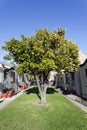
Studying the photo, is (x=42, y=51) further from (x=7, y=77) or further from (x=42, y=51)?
(x=7, y=77)

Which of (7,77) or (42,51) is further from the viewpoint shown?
(7,77)

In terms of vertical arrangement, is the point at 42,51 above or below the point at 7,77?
above

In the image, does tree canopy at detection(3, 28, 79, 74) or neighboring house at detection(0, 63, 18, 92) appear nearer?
tree canopy at detection(3, 28, 79, 74)

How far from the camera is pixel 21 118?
942cm

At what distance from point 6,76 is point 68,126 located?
16990 millimetres

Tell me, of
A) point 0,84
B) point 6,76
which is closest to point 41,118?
A: point 0,84

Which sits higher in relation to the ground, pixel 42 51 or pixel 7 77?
pixel 42 51

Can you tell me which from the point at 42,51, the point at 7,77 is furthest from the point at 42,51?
the point at 7,77

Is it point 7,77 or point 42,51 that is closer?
point 42,51

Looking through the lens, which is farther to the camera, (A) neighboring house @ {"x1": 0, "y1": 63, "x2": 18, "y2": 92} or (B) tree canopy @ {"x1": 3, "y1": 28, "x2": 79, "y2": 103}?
(A) neighboring house @ {"x1": 0, "y1": 63, "x2": 18, "y2": 92}

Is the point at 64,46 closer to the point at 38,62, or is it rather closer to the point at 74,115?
the point at 38,62

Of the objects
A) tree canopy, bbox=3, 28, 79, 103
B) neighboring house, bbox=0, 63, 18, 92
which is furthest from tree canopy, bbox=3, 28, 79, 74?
neighboring house, bbox=0, 63, 18, 92

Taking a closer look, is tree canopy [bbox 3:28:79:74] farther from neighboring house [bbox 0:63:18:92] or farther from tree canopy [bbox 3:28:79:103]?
neighboring house [bbox 0:63:18:92]

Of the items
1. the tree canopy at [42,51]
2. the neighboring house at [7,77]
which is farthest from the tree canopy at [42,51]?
the neighboring house at [7,77]
